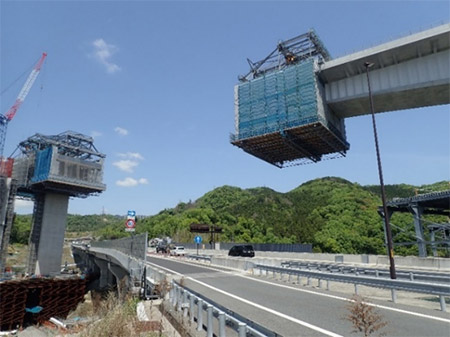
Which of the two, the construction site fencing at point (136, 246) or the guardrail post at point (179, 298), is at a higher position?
the construction site fencing at point (136, 246)

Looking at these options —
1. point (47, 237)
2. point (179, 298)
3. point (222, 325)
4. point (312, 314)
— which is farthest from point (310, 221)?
point (222, 325)

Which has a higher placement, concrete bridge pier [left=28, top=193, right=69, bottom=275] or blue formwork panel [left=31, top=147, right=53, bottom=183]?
blue formwork panel [left=31, top=147, right=53, bottom=183]

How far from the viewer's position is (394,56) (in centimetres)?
2750

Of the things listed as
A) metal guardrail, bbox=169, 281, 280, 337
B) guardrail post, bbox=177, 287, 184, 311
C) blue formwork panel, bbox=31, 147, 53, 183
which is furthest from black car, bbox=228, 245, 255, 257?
blue formwork panel, bbox=31, 147, 53, 183

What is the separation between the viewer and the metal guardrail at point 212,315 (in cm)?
539

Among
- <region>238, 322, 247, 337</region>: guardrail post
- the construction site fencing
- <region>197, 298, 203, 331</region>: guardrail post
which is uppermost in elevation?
the construction site fencing

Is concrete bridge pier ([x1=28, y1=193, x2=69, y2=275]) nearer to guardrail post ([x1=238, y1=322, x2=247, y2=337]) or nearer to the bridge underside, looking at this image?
the bridge underside

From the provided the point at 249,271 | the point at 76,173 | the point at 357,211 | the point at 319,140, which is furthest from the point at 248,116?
the point at 357,211

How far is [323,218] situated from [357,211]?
1127 cm

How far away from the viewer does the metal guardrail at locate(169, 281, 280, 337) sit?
17.7 ft

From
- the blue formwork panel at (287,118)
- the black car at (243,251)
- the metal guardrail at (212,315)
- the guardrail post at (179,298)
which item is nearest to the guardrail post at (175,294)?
the metal guardrail at (212,315)

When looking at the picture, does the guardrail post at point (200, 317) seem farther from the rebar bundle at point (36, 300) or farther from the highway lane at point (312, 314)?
the rebar bundle at point (36, 300)

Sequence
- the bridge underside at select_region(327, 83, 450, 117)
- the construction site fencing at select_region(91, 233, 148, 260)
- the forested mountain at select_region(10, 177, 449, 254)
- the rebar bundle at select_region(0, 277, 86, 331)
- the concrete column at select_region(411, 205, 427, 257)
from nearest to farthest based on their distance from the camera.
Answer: the construction site fencing at select_region(91, 233, 148, 260), the bridge underside at select_region(327, 83, 450, 117), the concrete column at select_region(411, 205, 427, 257), the rebar bundle at select_region(0, 277, 86, 331), the forested mountain at select_region(10, 177, 449, 254)

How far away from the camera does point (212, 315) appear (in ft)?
22.7
